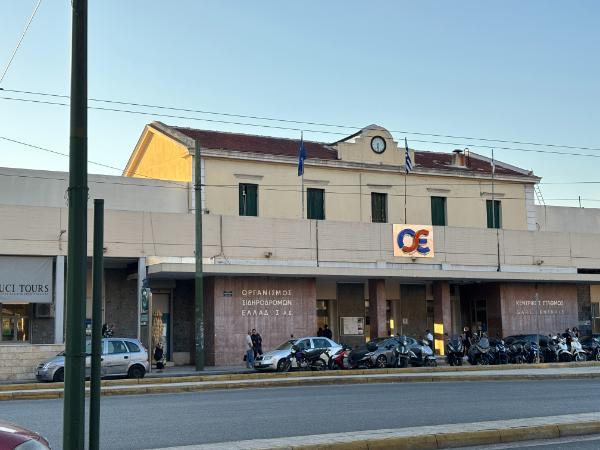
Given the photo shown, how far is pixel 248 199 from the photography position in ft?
131

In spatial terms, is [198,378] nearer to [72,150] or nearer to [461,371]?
[461,371]

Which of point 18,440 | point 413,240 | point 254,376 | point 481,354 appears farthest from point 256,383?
point 413,240

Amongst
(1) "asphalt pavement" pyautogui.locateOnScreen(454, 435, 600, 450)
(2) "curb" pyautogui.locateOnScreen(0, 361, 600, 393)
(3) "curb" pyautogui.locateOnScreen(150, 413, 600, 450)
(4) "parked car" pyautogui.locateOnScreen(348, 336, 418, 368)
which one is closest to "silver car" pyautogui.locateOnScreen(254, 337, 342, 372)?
(4) "parked car" pyautogui.locateOnScreen(348, 336, 418, 368)

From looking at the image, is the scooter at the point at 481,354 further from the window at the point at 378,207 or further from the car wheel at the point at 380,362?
the window at the point at 378,207

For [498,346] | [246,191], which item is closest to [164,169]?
[246,191]

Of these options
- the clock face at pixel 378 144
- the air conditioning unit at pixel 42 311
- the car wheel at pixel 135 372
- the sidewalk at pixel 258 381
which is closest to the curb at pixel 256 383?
the sidewalk at pixel 258 381

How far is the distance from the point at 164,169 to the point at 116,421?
28407 mm

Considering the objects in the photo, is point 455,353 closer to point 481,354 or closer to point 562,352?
point 481,354

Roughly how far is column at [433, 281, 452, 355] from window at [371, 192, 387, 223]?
4.30 metres

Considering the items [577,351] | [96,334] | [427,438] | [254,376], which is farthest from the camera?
[577,351]

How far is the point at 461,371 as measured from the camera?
29078 mm

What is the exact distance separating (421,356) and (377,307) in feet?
25.3

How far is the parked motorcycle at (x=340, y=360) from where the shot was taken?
32194mm

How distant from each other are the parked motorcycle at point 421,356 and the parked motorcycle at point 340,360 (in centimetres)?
244
